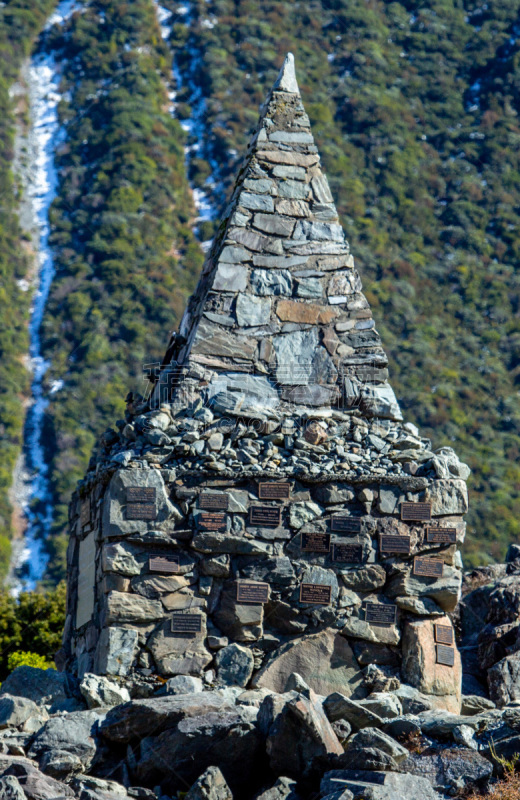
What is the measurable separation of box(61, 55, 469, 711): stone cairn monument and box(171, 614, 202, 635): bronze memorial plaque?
0.01 m

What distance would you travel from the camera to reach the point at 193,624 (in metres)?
7.89

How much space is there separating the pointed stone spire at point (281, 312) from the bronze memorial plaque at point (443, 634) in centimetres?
169

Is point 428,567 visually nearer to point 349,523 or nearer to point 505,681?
point 349,523

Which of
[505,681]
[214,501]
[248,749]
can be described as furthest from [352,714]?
[505,681]

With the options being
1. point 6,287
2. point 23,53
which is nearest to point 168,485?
point 6,287

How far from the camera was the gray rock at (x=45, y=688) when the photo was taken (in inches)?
296

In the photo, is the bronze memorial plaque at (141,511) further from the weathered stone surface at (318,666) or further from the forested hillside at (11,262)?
the forested hillside at (11,262)

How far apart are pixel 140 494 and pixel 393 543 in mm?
1897

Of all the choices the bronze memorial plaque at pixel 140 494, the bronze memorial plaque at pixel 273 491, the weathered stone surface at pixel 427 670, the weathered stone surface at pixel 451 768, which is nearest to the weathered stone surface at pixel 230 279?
the bronze memorial plaque at pixel 273 491

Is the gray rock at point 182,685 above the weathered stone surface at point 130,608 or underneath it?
underneath

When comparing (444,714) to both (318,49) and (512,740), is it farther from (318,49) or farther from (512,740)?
(318,49)

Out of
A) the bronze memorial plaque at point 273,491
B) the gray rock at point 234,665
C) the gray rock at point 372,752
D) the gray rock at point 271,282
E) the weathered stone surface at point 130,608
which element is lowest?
the gray rock at point 372,752

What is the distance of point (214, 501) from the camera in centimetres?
808

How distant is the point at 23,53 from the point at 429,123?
24.4 metres
